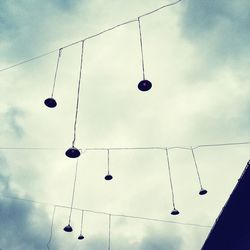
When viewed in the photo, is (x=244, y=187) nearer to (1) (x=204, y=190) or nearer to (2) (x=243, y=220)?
(2) (x=243, y=220)

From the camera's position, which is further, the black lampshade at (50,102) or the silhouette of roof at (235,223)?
the black lampshade at (50,102)

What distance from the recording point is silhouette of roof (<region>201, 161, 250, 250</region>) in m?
6.07

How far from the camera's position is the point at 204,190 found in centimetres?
1068

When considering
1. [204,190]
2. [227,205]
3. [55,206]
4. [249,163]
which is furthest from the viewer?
[55,206]

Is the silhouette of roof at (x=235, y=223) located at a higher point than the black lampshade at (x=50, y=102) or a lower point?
lower

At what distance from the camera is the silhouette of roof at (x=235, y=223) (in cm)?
607

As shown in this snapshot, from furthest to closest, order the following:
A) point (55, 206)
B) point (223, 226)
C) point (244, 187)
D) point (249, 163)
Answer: point (55, 206), point (223, 226), point (244, 187), point (249, 163)

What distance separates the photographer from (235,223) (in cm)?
678

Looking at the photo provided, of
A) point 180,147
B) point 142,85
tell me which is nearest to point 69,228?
point 180,147

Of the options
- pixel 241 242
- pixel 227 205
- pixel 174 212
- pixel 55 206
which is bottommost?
pixel 241 242

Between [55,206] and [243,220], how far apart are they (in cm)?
925

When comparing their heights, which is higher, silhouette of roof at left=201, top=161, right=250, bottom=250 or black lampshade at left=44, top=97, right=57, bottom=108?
black lampshade at left=44, top=97, right=57, bottom=108

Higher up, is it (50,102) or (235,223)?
(50,102)

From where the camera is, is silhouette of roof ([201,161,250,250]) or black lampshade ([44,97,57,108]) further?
black lampshade ([44,97,57,108])
